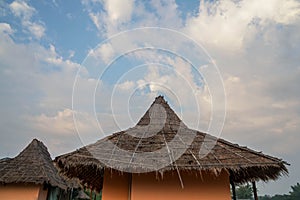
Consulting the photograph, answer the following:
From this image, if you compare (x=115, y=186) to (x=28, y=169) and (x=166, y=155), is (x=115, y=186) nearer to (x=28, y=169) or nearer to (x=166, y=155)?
(x=166, y=155)

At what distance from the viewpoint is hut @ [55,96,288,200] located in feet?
14.7

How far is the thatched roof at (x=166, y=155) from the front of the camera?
14.7ft

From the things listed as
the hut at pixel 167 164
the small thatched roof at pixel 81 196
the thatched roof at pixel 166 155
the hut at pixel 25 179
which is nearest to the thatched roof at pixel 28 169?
the hut at pixel 25 179

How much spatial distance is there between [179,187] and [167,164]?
0.66 meters

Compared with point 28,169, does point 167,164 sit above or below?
below

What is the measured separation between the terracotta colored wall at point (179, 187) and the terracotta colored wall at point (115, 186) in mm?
344

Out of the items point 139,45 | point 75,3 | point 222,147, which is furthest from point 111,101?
point 75,3

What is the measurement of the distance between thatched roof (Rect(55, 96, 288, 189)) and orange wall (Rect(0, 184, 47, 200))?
5068mm

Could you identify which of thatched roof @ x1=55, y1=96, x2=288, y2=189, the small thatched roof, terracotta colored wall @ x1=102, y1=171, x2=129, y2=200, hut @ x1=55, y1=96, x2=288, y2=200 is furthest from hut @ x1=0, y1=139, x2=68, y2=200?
the small thatched roof

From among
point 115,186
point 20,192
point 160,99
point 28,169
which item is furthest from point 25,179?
point 160,99

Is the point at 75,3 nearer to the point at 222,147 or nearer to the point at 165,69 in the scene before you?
the point at 165,69

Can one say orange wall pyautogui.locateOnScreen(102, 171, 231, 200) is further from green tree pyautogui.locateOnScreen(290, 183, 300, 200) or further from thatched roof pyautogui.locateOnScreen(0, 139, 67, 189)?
green tree pyautogui.locateOnScreen(290, 183, 300, 200)

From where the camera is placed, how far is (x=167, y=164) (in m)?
4.41

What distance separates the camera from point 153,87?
20.3ft
